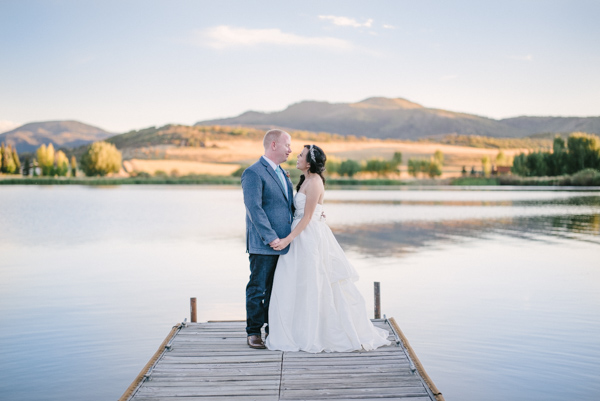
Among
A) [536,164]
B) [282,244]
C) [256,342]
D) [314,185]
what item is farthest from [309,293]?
[536,164]

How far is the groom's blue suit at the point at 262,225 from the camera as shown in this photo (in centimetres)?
628

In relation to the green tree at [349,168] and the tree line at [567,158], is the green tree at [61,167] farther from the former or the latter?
the tree line at [567,158]

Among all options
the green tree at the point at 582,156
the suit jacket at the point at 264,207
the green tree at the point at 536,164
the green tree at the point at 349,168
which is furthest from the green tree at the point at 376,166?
the suit jacket at the point at 264,207

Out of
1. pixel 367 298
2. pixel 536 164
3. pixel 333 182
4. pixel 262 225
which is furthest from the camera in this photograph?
pixel 333 182

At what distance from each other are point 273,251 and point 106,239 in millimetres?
19587

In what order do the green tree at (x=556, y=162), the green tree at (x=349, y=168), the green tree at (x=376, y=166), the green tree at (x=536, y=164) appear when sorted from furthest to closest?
the green tree at (x=376, y=166), the green tree at (x=349, y=168), the green tree at (x=536, y=164), the green tree at (x=556, y=162)

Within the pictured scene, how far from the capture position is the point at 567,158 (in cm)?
8862

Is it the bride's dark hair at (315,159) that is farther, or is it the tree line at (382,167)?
the tree line at (382,167)

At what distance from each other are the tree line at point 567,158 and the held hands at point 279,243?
90833 mm

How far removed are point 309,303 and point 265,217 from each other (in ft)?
3.35

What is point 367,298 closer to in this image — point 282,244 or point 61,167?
point 282,244

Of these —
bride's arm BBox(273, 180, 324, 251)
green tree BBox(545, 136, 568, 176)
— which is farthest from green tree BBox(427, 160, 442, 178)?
bride's arm BBox(273, 180, 324, 251)

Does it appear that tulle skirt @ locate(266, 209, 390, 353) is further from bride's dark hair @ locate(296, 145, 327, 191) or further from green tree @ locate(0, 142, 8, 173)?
green tree @ locate(0, 142, 8, 173)

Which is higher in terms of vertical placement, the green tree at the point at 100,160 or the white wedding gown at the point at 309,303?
the green tree at the point at 100,160
